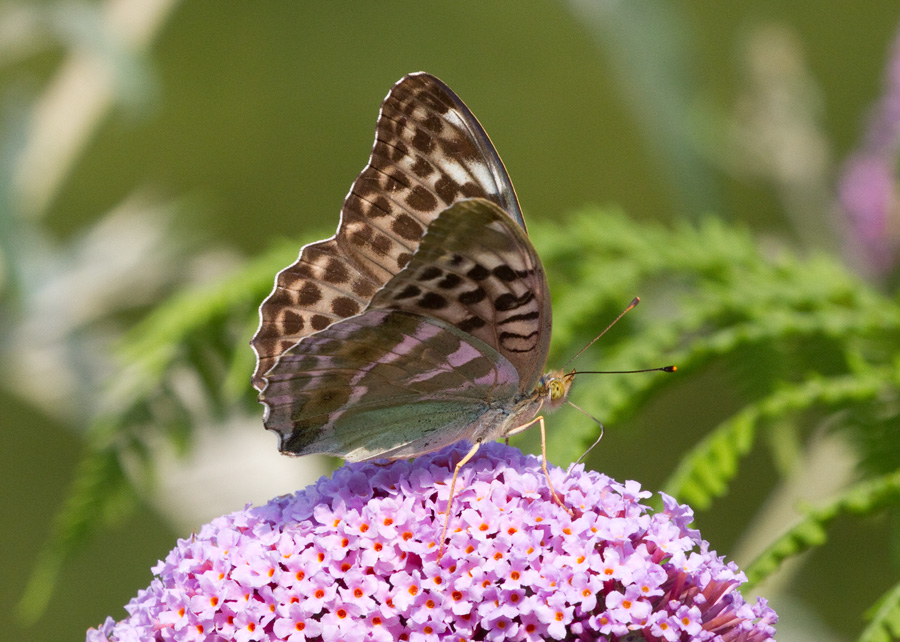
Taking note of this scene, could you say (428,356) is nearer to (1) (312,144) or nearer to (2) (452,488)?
(2) (452,488)

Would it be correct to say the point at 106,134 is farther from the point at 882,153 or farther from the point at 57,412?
the point at 882,153

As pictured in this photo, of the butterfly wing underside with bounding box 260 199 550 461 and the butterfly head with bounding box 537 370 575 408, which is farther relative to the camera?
the butterfly head with bounding box 537 370 575 408

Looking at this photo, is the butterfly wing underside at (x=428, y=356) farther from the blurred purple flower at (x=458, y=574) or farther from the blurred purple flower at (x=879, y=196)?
the blurred purple flower at (x=879, y=196)

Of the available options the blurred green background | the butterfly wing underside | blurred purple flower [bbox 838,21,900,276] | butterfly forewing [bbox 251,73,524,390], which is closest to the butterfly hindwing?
the butterfly wing underside

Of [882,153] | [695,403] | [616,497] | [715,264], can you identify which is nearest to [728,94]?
[695,403]

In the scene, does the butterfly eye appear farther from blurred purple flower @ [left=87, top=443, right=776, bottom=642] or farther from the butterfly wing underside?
blurred purple flower @ [left=87, top=443, right=776, bottom=642]

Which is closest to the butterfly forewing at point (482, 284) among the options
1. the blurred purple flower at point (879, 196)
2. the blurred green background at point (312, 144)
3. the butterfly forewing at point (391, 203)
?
the butterfly forewing at point (391, 203)

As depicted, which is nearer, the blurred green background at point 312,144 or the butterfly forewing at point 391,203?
the butterfly forewing at point 391,203

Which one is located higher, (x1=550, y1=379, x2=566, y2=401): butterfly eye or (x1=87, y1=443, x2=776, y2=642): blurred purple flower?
(x1=550, y1=379, x2=566, y2=401): butterfly eye
